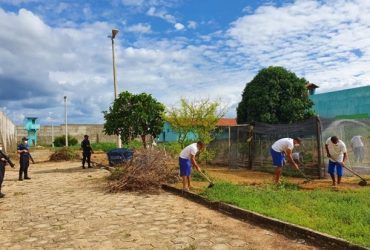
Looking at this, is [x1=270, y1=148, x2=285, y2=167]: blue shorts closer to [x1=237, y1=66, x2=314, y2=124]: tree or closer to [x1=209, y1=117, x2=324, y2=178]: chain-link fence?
[x1=209, y1=117, x2=324, y2=178]: chain-link fence

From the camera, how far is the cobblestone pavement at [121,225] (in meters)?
6.04

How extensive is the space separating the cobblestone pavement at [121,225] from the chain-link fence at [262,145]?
5.36 m

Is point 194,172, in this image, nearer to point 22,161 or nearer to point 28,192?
point 28,192

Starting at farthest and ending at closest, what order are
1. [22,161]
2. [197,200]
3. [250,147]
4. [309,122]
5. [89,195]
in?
[250,147], [22,161], [309,122], [89,195], [197,200]

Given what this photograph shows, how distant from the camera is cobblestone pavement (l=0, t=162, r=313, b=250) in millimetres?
6035

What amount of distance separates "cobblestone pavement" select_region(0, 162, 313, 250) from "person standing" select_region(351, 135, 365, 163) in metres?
6.91

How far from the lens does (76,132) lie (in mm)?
57312

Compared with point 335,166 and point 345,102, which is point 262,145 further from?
point 345,102

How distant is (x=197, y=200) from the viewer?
943 cm

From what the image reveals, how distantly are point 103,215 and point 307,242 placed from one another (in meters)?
4.04

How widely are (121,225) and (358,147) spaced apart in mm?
9492

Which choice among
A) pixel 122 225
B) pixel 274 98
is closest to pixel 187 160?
pixel 122 225

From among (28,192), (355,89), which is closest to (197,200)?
(28,192)

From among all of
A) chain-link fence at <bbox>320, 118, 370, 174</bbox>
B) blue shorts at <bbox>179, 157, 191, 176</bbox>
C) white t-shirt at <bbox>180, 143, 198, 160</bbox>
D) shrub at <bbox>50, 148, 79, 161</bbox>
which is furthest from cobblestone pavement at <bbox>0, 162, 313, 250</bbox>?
shrub at <bbox>50, 148, 79, 161</bbox>
